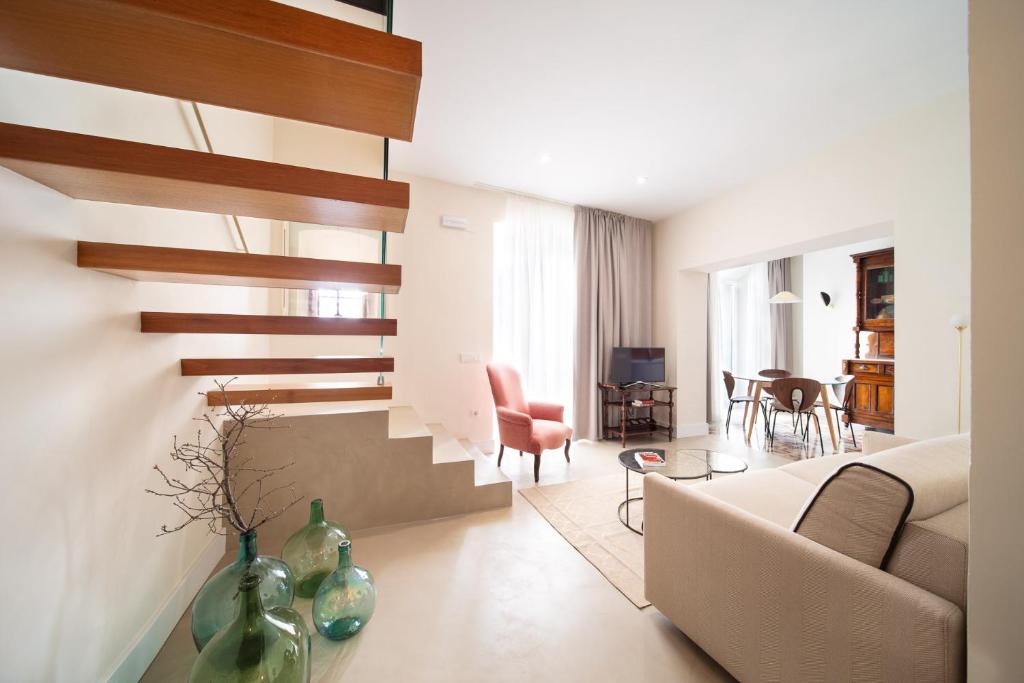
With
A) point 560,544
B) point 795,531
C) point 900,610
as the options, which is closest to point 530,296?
point 560,544

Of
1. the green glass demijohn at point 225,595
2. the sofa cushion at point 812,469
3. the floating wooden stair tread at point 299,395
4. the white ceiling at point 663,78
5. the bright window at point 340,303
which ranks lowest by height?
the green glass demijohn at point 225,595

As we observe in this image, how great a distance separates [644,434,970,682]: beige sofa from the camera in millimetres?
891

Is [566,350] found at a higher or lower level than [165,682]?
higher

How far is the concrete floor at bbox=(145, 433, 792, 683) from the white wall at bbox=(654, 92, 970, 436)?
113 inches

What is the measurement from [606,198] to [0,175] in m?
4.52

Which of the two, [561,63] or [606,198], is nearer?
[561,63]

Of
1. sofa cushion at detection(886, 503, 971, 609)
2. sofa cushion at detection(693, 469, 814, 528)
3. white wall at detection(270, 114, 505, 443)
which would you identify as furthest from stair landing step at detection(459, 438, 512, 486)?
sofa cushion at detection(886, 503, 971, 609)

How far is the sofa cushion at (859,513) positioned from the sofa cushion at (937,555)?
0.09ft

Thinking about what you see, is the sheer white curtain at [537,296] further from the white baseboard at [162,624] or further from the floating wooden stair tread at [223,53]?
the floating wooden stair tread at [223,53]

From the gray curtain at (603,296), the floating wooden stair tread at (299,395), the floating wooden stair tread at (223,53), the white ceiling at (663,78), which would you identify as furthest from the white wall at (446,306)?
the floating wooden stair tread at (223,53)

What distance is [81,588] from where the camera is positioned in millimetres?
1128

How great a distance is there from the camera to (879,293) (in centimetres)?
522

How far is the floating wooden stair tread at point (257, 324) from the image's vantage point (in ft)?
4.86

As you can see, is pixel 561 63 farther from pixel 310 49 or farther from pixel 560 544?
pixel 560 544
